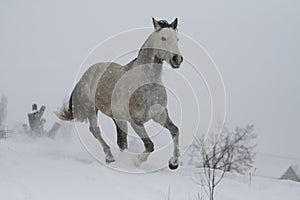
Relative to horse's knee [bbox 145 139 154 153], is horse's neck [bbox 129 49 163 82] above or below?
above

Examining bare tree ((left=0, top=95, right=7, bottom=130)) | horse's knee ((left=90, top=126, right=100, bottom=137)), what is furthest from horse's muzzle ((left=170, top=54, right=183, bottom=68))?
bare tree ((left=0, top=95, right=7, bottom=130))

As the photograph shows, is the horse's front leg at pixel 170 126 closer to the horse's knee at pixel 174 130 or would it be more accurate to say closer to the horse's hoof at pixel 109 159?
the horse's knee at pixel 174 130

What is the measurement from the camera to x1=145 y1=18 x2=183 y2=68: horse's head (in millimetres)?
4668

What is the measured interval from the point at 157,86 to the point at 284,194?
224cm

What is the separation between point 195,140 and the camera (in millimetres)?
A: 5508

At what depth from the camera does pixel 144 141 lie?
17.4 feet

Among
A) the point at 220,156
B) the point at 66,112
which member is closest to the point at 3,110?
the point at 66,112

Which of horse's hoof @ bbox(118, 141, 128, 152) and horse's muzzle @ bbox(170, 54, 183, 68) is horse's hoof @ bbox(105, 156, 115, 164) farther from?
horse's muzzle @ bbox(170, 54, 183, 68)

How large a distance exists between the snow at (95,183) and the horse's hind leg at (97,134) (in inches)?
8.3

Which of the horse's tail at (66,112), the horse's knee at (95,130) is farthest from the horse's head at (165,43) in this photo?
the horse's tail at (66,112)

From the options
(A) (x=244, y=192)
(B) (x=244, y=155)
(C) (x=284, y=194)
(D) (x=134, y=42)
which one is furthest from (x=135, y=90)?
(B) (x=244, y=155)

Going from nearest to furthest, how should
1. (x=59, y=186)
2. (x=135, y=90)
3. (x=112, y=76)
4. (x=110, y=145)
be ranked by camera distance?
(x=59, y=186), (x=135, y=90), (x=112, y=76), (x=110, y=145)

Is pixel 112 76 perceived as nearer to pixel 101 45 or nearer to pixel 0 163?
pixel 101 45

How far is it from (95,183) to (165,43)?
2.07 metres
